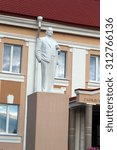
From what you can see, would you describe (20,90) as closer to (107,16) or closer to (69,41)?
(69,41)

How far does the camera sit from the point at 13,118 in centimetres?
1667

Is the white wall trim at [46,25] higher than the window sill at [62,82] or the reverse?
higher

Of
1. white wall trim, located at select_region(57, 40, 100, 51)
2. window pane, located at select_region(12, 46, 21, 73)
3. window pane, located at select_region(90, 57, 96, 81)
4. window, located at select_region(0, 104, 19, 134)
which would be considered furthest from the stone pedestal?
window pane, located at select_region(90, 57, 96, 81)

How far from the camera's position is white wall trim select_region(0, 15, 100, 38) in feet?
56.7

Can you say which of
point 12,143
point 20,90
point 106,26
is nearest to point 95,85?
point 20,90

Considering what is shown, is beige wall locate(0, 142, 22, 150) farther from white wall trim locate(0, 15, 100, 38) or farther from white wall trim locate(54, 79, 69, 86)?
white wall trim locate(0, 15, 100, 38)

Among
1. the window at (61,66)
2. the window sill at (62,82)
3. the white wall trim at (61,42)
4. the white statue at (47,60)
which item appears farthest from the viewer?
the window at (61,66)

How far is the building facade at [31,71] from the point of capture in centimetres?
1620

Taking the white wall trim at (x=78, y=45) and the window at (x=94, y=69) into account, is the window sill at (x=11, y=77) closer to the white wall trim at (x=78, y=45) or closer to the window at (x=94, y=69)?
the white wall trim at (x=78, y=45)

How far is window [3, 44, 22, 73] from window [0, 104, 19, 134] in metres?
1.79

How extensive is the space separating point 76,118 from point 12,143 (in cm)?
311

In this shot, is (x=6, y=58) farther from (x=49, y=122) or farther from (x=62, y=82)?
(x=49, y=122)

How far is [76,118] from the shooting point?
16.2 metres

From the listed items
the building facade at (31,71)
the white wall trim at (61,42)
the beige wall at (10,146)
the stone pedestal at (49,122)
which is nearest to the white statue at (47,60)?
the stone pedestal at (49,122)
